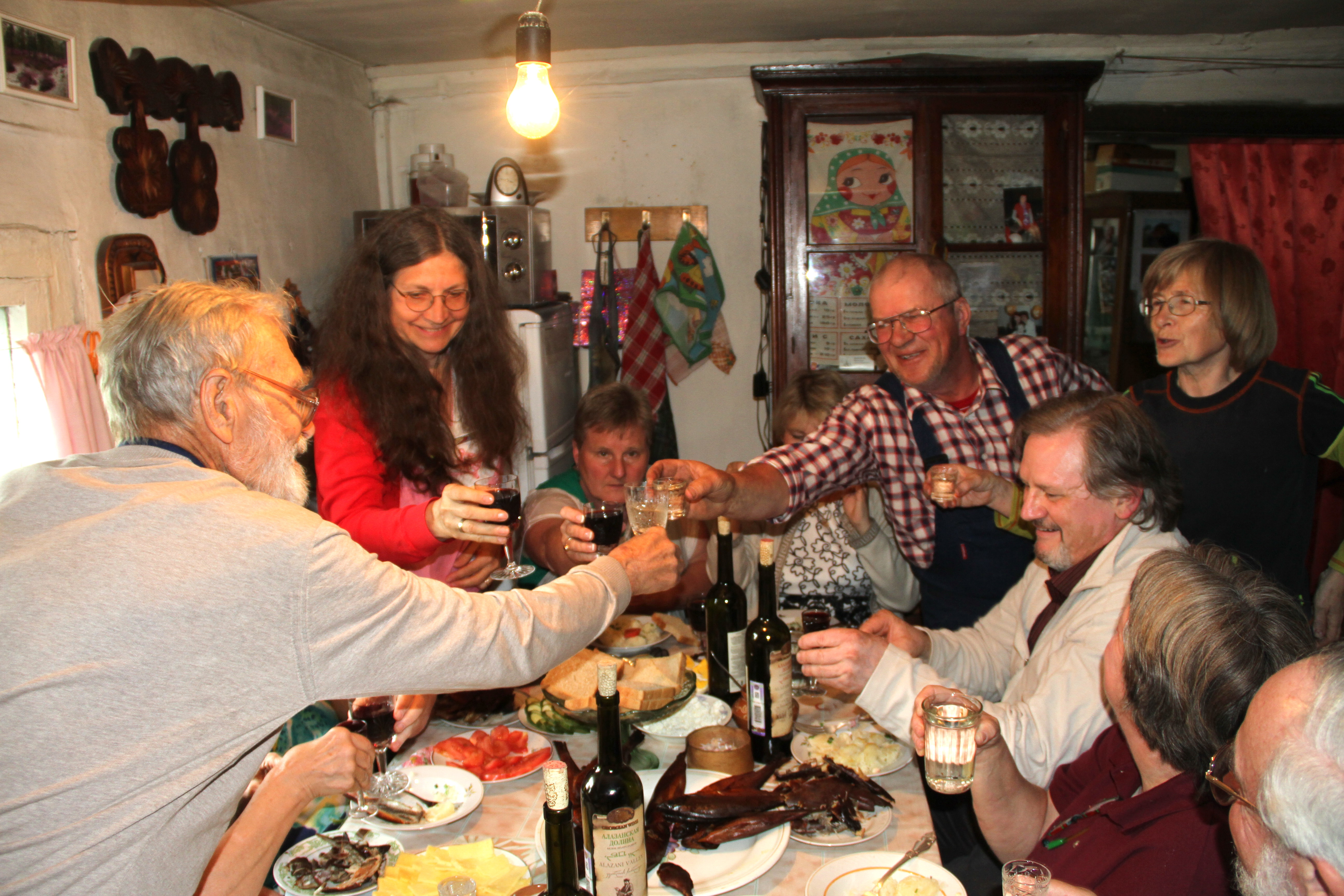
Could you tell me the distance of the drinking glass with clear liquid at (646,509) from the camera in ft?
6.63

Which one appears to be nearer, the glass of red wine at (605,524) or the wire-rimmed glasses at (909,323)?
the glass of red wine at (605,524)

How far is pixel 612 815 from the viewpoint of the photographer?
128cm

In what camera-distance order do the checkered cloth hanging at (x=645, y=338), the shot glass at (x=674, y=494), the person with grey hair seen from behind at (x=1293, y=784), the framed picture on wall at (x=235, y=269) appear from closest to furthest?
the person with grey hair seen from behind at (x=1293, y=784)
the shot glass at (x=674, y=494)
the framed picture on wall at (x=235, y=269)
the checkered cloth hanging at (x=645, y=338)

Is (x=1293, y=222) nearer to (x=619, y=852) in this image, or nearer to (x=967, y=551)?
(x=967, y=551)

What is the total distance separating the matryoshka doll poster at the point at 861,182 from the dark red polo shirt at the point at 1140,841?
302 cm

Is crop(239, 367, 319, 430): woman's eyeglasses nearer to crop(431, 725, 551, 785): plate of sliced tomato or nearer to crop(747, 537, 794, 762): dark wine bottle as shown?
crop(431, 725, 551, 785): plate of sliced tomato

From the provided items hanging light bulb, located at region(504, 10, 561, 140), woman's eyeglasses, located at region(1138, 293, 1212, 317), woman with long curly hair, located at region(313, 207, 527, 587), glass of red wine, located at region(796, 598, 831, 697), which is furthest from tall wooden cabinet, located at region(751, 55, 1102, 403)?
glass of red wine, located at region(796, 598, 831, 697)

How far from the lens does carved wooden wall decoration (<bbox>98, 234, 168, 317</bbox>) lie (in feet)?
9.48

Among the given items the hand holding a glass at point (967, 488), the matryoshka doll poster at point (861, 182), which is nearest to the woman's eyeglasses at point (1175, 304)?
the hand holding a glass at point (967, 488)

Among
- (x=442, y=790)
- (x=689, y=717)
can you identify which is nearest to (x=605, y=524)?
(x=689, y=717)

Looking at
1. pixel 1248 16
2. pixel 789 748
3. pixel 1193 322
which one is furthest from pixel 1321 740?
pixel 1248 16

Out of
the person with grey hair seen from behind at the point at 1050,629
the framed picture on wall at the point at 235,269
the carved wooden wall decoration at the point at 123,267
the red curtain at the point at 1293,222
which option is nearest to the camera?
the person with grey hair seen from behind at the point at 1050,629

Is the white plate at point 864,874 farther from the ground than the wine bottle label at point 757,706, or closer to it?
closer to it

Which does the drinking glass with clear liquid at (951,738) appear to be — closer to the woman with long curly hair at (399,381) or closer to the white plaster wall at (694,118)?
the woman with long curly hair at (399,381)
